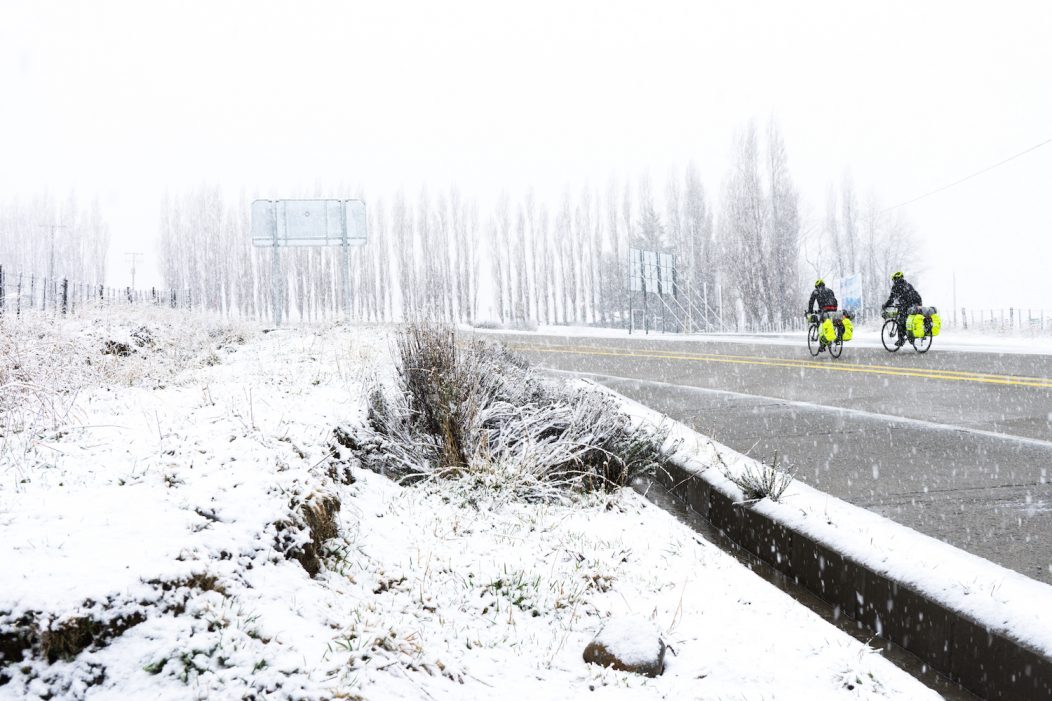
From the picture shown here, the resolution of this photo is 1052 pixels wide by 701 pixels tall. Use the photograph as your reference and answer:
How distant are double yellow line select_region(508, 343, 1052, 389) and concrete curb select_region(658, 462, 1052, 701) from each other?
6.84 meters

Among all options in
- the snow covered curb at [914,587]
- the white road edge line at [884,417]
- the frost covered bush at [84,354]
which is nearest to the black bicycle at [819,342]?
the white road edge line at [884,417]

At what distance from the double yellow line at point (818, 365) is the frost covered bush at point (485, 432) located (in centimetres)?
470

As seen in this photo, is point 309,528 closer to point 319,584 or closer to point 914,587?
point 319,584

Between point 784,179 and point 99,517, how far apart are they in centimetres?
4325

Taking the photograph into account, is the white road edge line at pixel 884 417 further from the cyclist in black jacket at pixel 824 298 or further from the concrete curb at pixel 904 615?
the cyclist in black jacket at pixel 824 298

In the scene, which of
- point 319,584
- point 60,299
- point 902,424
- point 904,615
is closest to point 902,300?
point 902,424

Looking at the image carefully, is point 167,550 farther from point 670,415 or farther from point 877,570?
point 670,415

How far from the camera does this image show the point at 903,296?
51.7 feet

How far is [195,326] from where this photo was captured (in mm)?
14922

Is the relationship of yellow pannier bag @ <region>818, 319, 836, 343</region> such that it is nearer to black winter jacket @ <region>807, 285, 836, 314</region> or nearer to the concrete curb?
black winter jacket @ <region>807, 285, 836, 314</region>

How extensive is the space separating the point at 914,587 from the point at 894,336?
1436 cm

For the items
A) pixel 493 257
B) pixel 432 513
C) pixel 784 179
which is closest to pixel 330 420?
pixel 432 513

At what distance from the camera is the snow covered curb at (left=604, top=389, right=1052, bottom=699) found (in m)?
2.76

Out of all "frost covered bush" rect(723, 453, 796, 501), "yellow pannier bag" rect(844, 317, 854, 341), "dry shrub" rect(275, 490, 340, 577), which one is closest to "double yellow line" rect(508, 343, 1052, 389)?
"yellow pannier bag" rect(844, 317, 854, 341)
